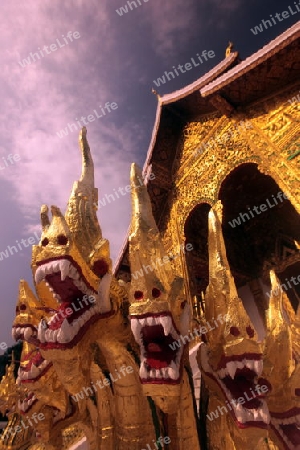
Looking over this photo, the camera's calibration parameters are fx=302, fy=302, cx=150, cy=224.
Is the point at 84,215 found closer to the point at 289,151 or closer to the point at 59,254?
the point at 59,254

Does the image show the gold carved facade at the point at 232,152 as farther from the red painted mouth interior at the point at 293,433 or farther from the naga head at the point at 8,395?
the naga head at the point at 8,395

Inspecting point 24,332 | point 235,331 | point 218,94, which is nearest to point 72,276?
point 24,332

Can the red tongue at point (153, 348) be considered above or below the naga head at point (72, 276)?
below

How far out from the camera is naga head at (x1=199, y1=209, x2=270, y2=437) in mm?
1425

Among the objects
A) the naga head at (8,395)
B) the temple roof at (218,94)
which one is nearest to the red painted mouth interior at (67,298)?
the naga head at (8,395)

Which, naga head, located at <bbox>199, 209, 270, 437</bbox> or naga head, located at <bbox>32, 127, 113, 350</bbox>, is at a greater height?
naga head, located at <bbox>32, 127, 113, 350</bbox>

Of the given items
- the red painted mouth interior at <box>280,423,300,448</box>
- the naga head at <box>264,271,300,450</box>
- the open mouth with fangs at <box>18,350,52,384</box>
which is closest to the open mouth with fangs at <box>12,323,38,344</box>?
the open mouth with fangs at <box>18,350,52,384</box>

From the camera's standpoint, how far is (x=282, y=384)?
192cm

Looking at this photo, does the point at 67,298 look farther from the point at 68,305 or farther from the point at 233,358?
the point at 233,358

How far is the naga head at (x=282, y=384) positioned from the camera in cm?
184

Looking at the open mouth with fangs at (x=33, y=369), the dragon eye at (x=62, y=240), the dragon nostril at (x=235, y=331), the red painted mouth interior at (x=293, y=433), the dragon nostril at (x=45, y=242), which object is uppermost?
the dragon nostril at (x=45, y=242)

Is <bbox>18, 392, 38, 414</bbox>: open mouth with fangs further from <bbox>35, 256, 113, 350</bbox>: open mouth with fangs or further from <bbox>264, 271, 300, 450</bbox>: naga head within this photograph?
<bbox>264, 271, 300, 450</bbox>: naga head

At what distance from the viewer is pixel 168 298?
1574mm

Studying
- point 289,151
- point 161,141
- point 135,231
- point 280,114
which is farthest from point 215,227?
point 161,141
